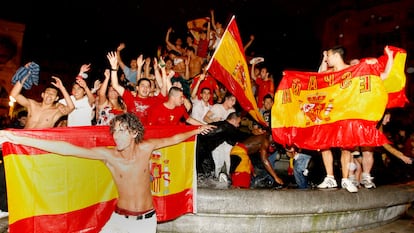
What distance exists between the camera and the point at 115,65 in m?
6.02

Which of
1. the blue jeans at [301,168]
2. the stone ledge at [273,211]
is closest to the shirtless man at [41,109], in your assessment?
the stone ledge at [273,211]

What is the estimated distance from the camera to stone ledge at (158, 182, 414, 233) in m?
4.65

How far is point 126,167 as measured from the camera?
12.5 feet

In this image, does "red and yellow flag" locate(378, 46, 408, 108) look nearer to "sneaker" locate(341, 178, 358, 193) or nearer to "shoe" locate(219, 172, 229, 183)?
"sneaker" locate(341, 178, 358, 193)

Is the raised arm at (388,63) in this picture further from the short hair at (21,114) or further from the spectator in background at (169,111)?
the short hair at (21,114)

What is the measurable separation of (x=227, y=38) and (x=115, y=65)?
2289 mm

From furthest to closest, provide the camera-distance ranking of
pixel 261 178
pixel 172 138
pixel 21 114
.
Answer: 1. pixel 21 114
2. pixel 261 178
3. pixel 172 138

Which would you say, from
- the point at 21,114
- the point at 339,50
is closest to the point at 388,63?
the point at 339,50

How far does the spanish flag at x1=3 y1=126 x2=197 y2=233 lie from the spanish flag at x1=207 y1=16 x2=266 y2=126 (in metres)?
2.54

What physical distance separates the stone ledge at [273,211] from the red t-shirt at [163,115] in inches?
60.7

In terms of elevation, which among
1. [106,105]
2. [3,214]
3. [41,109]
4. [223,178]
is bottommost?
[3,214]

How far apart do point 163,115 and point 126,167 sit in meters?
2.10

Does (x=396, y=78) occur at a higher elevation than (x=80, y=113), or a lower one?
higher

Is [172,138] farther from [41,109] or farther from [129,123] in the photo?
[41,109]
